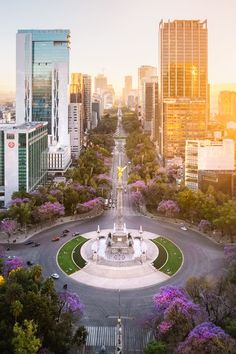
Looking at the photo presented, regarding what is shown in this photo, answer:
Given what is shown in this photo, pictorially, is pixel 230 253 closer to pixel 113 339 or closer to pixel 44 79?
pixel 113 339

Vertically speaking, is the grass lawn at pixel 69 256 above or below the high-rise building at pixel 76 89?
below

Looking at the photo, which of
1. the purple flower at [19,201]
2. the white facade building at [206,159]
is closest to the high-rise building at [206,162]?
the white facade building at [206,159]

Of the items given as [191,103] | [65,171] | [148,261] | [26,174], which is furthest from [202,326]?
[191,103]

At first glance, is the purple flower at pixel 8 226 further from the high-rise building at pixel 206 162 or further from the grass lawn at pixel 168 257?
the high-rise building at pixel 206 162

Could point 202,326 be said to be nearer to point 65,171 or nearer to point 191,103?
point 65,171

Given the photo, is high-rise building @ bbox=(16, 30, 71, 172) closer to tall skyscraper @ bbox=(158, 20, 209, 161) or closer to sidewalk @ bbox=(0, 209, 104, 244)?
tall skyscraper @ bbox=(158, 20, 209, 161)

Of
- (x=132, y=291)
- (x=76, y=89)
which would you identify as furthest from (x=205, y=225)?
(x=76, y=89)

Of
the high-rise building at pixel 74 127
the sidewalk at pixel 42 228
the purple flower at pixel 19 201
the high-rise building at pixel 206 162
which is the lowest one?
the sidewalk at pixel 42 228
